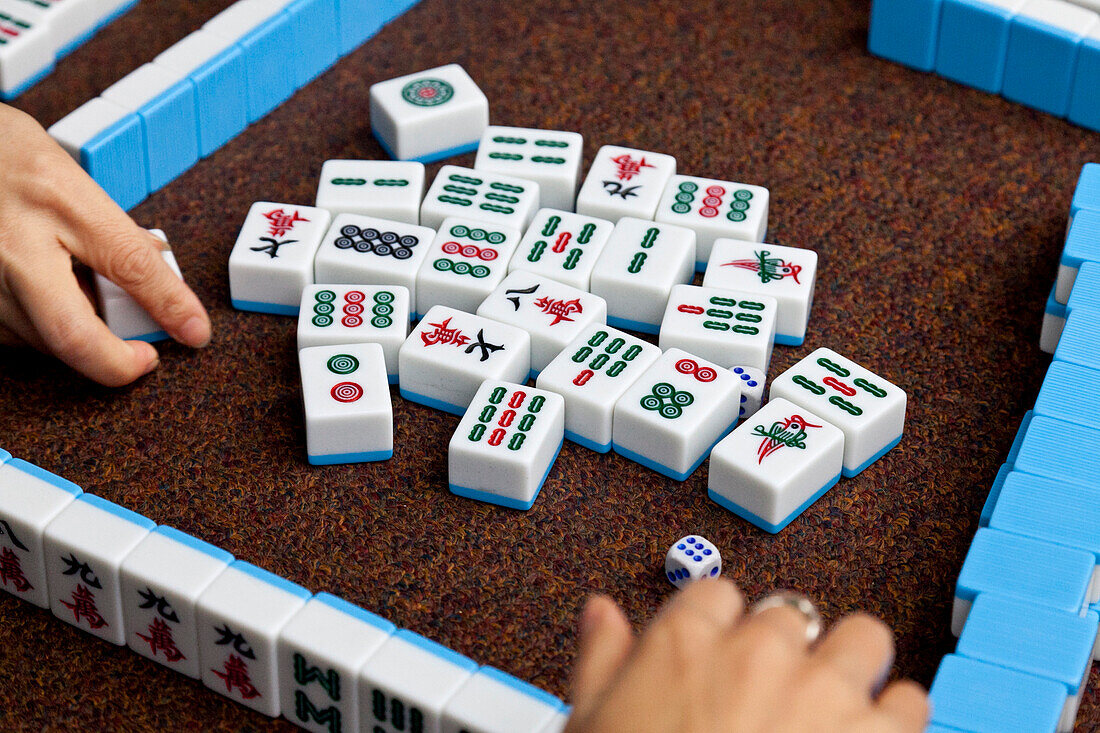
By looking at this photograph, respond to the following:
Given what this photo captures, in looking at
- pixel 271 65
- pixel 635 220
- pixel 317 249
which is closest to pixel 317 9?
pixel 271 65

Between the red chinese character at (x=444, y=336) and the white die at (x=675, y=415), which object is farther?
the red chinese character at (x=444, y=336)

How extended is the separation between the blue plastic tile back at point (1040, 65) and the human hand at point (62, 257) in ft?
3.99

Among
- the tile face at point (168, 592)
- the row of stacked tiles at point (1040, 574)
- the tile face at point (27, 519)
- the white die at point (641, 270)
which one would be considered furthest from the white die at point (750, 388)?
the tile face at point (27, 519)

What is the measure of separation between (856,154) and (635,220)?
403 mm

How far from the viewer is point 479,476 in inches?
56.6

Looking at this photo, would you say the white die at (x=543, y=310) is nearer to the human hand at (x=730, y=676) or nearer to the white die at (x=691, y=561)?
the white die at (x=691, y=561)

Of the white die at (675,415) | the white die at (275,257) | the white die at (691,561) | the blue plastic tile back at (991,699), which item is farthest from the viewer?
the white die at (275,257)

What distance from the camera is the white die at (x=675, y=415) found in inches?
57.4

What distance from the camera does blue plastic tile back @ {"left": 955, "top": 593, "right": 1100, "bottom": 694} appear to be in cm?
118

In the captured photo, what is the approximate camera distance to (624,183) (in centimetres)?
181

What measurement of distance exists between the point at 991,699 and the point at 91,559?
31.9 inches

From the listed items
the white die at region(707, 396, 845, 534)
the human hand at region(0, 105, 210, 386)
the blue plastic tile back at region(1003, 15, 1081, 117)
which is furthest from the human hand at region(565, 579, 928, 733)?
the blue plastic tile back at region(1003, 15, 1081, 117)

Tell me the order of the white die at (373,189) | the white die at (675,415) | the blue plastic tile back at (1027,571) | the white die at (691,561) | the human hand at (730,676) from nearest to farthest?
the human hand at (730,676) → the blue plastic tile back at (1027,571) → the white die at (691,561) → the white die at (675,415) → the white die at (373,189)

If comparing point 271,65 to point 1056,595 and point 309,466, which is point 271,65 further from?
point 1056,595
